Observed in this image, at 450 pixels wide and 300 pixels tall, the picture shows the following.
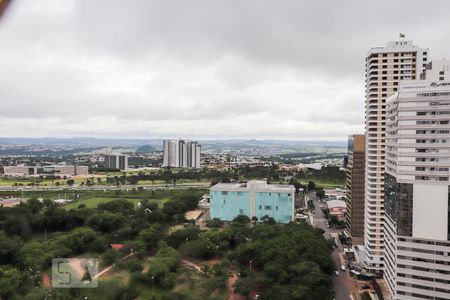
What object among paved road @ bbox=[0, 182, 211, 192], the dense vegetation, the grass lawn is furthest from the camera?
paved road @ bbox=[0, 182, 211, 192]

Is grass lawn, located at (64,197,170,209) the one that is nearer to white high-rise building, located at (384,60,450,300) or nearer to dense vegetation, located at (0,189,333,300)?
dense vegetation, located at (0,189,333,300)

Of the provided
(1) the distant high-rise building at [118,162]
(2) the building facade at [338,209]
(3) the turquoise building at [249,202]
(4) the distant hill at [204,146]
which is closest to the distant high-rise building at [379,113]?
(3) the turquoise building at [249,202]

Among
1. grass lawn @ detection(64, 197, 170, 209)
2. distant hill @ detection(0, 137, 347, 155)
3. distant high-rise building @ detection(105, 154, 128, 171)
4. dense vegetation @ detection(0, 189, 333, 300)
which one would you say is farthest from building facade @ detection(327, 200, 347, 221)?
distant hill @ detection(0, 137, 347, 155)

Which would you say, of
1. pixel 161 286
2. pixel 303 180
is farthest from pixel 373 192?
pixel 303 180

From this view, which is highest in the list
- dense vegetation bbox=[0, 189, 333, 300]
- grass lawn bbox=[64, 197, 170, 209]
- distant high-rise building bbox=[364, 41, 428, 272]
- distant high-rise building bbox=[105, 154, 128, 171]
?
distant high-rise building bbox=[364, 41, 428, 272]

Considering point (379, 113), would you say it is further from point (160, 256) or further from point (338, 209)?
point (338, 209)

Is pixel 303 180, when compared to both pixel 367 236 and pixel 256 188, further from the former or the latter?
pixel 367 236
